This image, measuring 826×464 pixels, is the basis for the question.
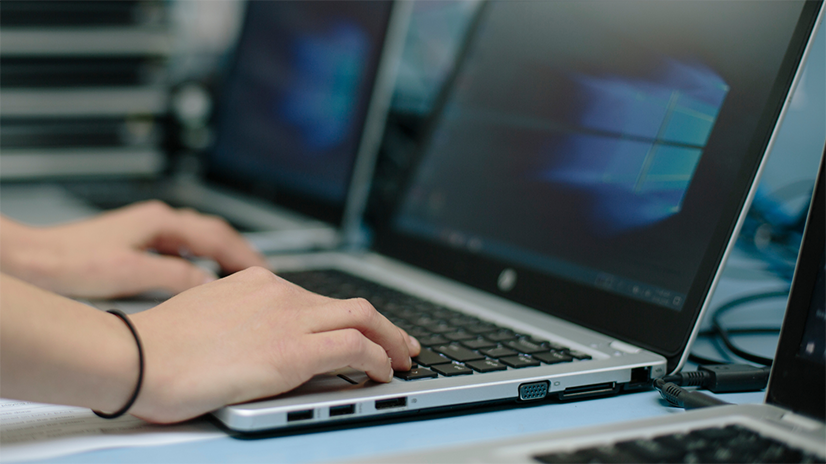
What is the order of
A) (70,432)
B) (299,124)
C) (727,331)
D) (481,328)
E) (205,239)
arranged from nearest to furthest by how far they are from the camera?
(70,432), (481,328), (727,331), (205,239), (299,124)

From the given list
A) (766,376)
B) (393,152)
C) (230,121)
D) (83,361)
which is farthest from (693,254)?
(230,121)

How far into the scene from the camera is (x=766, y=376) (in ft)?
2.07

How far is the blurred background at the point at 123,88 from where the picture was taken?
1530 millimetres

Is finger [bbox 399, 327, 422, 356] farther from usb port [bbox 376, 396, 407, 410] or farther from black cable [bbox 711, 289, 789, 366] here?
black cable [bbox 711, 289, 789, 366]

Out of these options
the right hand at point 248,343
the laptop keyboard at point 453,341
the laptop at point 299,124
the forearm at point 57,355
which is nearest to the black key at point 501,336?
the laptop keyboard at point 453,341

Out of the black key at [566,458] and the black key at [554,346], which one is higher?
the black key at [566,458]

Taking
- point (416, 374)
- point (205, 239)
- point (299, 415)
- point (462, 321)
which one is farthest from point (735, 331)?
point (205, 239)

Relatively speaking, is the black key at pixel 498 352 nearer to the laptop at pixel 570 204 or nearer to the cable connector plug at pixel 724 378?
the laptop at pixel 570 204

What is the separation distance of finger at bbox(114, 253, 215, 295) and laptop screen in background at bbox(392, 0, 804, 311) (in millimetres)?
311

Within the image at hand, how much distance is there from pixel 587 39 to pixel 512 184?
7.5 inches

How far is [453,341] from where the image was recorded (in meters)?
0.67

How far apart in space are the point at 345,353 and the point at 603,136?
41 cm

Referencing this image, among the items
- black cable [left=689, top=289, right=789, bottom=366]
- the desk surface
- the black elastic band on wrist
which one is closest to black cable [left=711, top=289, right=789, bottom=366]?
black cable [left=689, top=289, right=789, bottom=366]

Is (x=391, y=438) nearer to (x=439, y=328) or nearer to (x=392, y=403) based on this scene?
(x=392, y=403)
